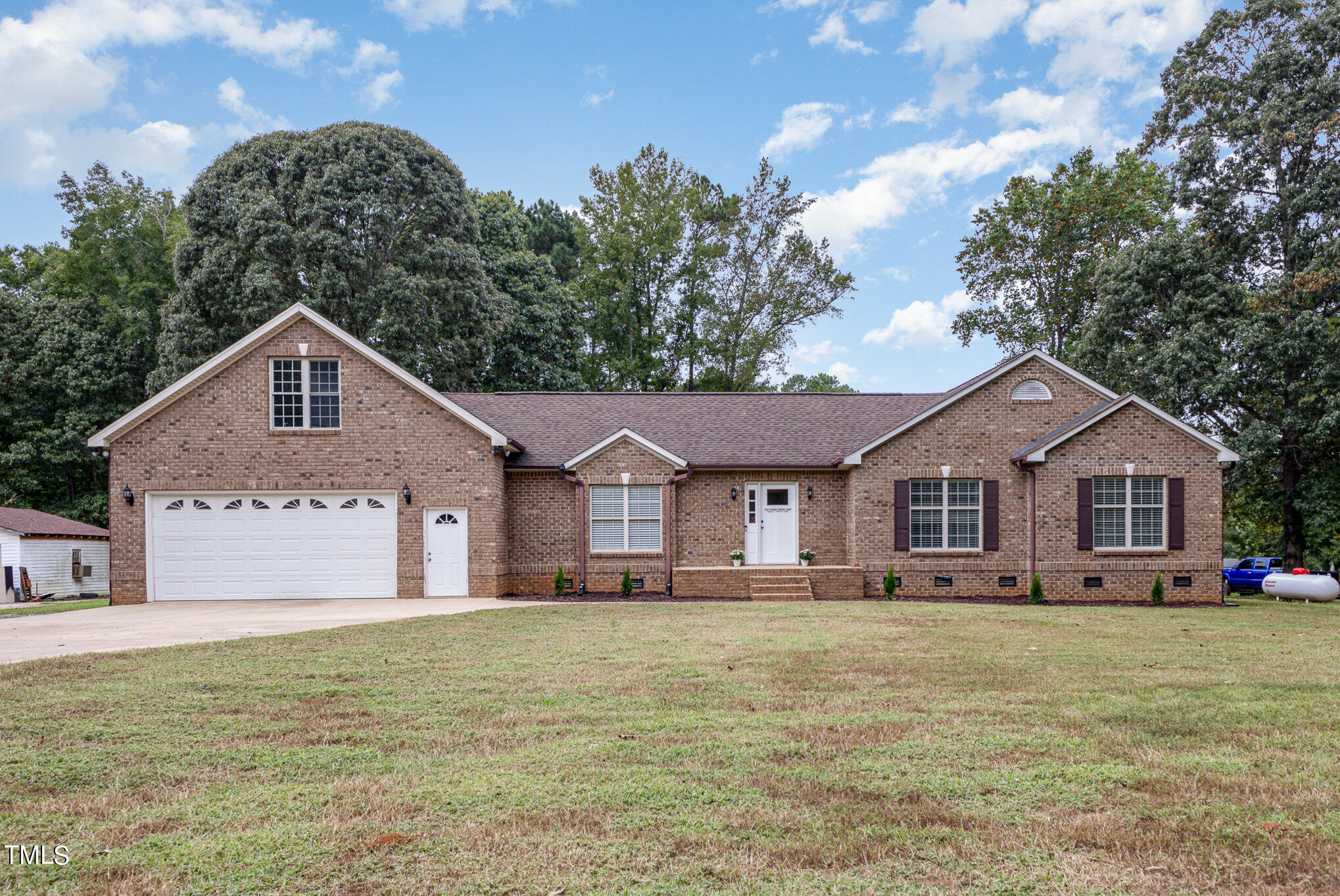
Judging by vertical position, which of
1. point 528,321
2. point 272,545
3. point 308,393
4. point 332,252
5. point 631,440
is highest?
point 332,252

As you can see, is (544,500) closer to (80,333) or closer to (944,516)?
(944,516)

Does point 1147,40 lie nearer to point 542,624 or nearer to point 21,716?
point 542,624

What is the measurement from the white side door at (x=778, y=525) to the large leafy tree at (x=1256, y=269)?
39.0 ft

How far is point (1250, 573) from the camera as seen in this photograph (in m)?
27.5

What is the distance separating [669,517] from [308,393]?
853 cm

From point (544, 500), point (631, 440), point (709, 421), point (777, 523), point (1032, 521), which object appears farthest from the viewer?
point (709, 421)

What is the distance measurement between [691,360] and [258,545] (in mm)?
23537

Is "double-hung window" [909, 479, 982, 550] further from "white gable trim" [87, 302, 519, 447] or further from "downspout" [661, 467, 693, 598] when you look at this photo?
"white gable trim" [87, 302, 519, 447]

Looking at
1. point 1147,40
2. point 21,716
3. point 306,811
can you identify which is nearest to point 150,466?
point 21,716

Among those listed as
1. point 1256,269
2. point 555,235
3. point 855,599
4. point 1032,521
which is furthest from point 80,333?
point 1256,269

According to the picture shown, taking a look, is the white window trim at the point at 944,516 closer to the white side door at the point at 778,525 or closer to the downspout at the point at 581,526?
the white side door at the point at 778,525

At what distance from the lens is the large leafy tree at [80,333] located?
32.0 meters

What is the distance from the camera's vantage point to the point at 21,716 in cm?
619

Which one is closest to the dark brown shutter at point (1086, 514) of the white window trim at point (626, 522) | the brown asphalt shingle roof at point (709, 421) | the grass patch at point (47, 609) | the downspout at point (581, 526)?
the brown asphalt shingle roof at point (709, 421)
